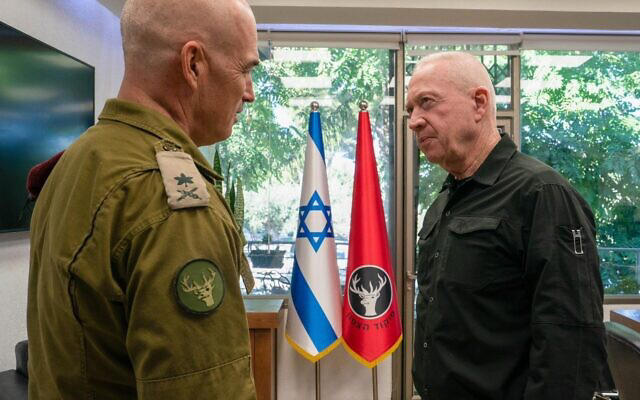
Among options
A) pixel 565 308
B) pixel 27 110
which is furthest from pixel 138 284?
pixel 27 110

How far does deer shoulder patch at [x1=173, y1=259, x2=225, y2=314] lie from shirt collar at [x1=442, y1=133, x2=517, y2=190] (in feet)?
3.20

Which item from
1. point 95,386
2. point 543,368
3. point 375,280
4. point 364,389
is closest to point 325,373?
point 364,389

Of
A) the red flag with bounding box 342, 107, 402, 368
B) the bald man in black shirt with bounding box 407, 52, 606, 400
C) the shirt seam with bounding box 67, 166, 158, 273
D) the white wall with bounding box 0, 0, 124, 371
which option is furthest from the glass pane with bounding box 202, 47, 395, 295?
the shirt seam with bounding box 67, 166, 158, 273

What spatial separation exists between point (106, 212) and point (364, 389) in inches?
124

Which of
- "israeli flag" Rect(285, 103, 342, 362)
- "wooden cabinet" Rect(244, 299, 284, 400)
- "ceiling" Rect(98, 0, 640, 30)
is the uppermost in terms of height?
"ceiling" Rect(98, 0, 640, 30)

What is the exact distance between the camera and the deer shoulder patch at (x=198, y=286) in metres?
0.57

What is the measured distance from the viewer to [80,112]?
9.11ft

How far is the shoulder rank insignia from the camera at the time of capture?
590 millimetres

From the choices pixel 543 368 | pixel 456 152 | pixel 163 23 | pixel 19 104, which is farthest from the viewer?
pixel 19 104

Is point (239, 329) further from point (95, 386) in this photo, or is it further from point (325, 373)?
point (325, 373)

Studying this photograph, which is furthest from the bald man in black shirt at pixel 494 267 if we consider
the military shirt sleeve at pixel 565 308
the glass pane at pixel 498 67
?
the glass pane at pixel 498 67

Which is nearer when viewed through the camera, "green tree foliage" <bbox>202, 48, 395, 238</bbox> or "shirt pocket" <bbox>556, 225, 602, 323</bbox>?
"shirt pocket" <bbox>556, 225, 602, 323</bbox>

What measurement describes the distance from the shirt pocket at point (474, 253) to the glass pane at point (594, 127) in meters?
2.97

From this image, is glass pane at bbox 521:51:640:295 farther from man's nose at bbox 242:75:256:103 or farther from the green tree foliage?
man's nose at bbox 242:75:256:103
